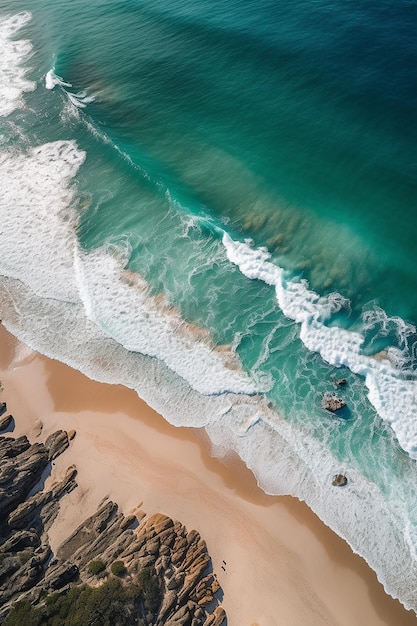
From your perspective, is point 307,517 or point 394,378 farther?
point 394,378

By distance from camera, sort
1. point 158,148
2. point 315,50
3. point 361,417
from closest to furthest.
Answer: point 361,417 < point 158,148 < point 315,50

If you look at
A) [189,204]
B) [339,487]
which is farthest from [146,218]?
[339,487]

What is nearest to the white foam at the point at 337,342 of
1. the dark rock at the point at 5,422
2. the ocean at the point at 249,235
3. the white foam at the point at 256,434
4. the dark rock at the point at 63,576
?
the ocean at the point at 249,235

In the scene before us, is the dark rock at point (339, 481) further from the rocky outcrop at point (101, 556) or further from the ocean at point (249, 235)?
the rocky outcrop at point (101, 556)

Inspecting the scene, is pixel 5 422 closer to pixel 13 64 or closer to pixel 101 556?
pixel 101 556

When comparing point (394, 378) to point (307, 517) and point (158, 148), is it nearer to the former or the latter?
point (307, 517)

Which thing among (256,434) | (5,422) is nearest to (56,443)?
(5,422)
